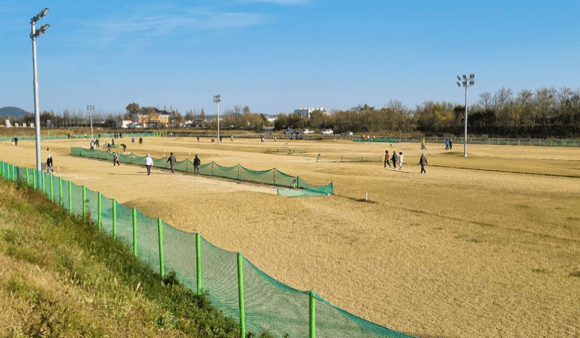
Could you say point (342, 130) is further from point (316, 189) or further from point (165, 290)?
point (165, 290)

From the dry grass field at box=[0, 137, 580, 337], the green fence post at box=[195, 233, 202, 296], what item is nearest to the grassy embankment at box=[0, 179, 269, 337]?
the green fence post at box=[195, 233, 202, 296]

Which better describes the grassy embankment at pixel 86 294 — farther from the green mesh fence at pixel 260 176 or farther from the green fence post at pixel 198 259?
the green mesh fence at pixel 260 176

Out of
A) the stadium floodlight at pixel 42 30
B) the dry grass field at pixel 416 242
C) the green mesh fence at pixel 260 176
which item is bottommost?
the dry grass field at pixel 416 242

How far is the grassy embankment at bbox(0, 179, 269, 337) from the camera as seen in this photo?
7.06 metres

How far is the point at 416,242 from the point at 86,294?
11218 mm

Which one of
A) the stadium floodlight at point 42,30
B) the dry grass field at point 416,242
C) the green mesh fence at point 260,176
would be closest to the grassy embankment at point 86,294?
the dry grass field at point 416,242

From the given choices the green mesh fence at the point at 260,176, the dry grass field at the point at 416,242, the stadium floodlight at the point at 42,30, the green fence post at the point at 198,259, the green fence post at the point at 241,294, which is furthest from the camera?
the green mesh fence at the point at 260,176

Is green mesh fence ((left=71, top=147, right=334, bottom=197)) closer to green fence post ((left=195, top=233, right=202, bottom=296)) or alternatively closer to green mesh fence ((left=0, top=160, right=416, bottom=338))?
green mesh fence ((left=0, top=160, right=416, bottom=338))

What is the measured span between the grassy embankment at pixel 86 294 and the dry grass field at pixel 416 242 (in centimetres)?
364

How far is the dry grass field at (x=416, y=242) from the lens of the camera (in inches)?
419

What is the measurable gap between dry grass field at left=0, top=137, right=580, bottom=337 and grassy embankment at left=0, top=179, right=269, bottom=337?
3637 millimetres

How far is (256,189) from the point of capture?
2956 cm

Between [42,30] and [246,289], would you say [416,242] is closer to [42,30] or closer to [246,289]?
[246,289]

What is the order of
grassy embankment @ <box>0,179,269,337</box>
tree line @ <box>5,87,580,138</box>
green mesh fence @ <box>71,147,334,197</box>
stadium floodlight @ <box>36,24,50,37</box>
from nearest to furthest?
grassy embankment @ <box>0,179,269,337</box>, stadium floodlight @ <box>36,24,50,37</box>, green mesh fence @ <box>71,147,334,197</box>, tree line @ <box>5,87,580,138</box>
